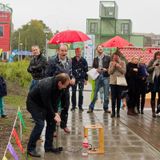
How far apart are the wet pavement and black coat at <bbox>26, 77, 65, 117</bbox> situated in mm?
800

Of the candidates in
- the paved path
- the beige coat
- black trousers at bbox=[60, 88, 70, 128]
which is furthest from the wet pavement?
the beige coat

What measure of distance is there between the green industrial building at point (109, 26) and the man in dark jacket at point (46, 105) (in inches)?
1373

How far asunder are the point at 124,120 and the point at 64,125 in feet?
8.63

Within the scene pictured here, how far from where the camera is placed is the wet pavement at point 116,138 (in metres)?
7.38

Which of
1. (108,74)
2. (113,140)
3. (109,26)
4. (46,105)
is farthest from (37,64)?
(109,26)

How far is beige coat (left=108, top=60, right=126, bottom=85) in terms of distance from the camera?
446 inches

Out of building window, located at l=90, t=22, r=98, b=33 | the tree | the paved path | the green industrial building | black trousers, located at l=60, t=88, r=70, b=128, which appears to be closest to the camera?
the paved path

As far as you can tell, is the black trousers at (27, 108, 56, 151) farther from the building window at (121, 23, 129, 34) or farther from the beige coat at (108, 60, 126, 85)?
the building window at (121, 23, 129, 34)

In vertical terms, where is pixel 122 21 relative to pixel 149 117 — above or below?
above

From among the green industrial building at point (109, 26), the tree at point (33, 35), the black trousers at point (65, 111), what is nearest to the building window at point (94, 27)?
the green industrial building at point (109, 26)

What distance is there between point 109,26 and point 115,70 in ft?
109

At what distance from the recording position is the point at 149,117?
39.4 feet

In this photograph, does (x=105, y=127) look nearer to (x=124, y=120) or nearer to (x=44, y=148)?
(x=124, y=120)

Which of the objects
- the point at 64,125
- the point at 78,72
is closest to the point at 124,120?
the point at 78,72
